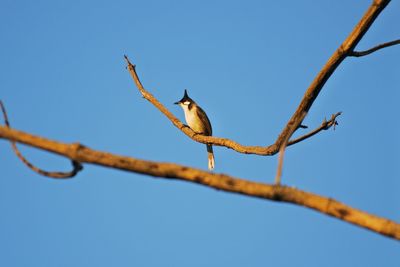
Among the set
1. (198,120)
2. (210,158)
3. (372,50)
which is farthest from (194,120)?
(372,50)

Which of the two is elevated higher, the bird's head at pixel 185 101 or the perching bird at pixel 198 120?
the bird's head at pixel 185 101

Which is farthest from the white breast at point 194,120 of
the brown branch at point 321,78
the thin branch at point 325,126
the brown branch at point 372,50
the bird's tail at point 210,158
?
the brown branch at point 372,50

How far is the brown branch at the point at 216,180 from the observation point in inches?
116

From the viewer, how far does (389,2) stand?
4.49 m

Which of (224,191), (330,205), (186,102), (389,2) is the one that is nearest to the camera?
(330,205)

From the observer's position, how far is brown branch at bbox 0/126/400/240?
116 inches

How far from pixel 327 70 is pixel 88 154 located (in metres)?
2.57

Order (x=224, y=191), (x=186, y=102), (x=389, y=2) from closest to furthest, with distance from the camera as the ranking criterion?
(x=224, y=191) → (x=389, y=2) → (x=186, y=102)

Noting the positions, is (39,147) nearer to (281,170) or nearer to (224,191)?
(224,191)

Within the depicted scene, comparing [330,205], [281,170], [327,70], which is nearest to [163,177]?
[281,170]

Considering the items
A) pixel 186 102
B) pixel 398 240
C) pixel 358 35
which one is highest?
pixel 186 102

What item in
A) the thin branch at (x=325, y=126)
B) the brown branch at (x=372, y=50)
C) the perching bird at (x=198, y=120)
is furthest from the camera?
the perching bird at (x=198, y=120)

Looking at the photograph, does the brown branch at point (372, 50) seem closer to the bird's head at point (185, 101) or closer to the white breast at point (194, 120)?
the white breast at point (194, 120)

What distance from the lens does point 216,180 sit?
3.26m
